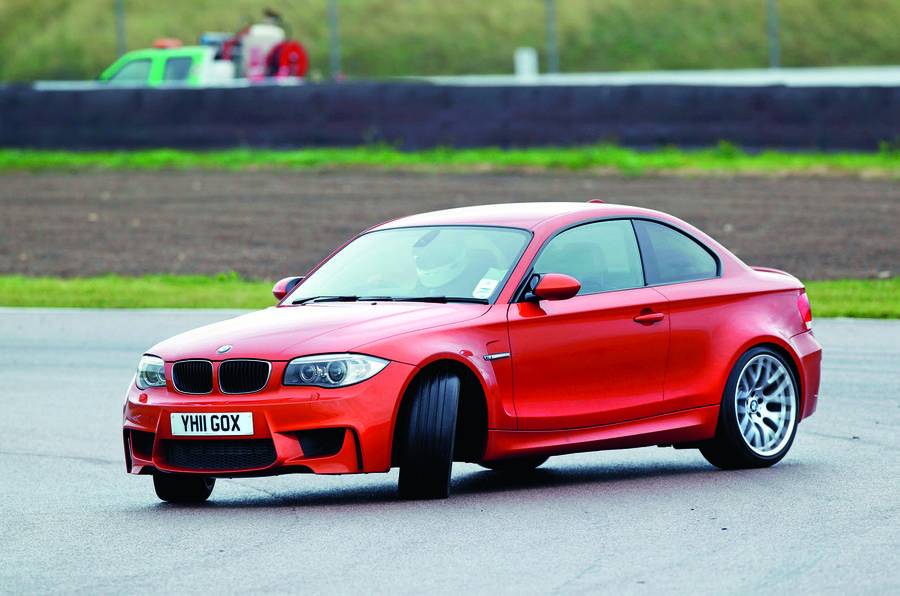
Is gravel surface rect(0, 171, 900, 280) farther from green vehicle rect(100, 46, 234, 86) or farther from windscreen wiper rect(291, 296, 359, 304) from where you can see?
windscreen wiper rect(291, 296, 359, 304)

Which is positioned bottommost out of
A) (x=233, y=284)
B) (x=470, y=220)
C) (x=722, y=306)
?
(x=233, y=284)

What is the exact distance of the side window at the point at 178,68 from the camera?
105 feet

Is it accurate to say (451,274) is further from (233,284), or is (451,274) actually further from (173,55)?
(173,55)

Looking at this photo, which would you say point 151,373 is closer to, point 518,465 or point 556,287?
point 556,287

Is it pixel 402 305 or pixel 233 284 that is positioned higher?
pixel 402 305

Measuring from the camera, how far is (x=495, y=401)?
7.82 metres

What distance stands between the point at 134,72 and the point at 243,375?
83.6ft

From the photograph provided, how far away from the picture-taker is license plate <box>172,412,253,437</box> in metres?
7.47

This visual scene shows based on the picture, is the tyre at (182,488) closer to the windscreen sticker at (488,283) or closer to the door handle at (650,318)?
the windscreen sticker at (488,283)

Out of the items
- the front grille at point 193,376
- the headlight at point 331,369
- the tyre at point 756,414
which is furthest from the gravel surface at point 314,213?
the headlight at point 331,369

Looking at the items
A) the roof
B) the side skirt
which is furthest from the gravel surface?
the side skirt

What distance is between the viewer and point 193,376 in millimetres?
7711

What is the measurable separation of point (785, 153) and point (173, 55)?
1278cm

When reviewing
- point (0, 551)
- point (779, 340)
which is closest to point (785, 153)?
point (779, 340)
